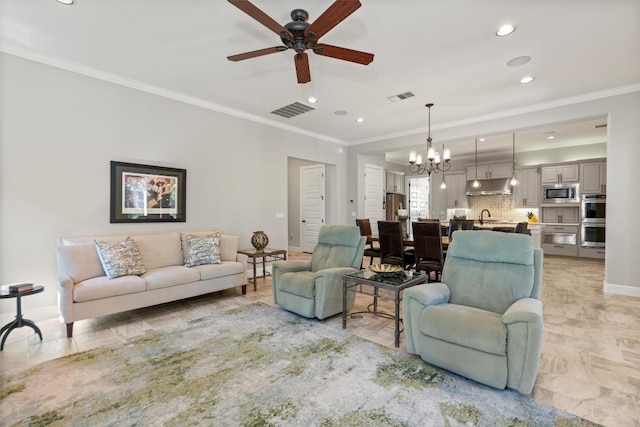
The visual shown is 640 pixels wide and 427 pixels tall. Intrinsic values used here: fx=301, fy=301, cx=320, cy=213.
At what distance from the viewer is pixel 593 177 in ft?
23.3

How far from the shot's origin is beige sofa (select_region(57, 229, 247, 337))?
9.88ft

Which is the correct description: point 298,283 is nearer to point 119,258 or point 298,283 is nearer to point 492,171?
point 119,258

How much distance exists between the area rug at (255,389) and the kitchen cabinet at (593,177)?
739 centimetres

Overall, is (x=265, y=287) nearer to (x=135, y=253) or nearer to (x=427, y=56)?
(x=135, y=253)

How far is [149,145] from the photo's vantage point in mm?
4191

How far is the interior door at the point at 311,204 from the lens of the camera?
758 centimetres

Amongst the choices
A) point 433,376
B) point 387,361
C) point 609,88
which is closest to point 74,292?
point 387,361

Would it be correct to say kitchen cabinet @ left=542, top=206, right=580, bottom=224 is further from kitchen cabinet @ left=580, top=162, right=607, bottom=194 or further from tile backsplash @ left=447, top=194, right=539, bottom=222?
kitchen cabinet @ left=580, top=162, right=607, bottom=194

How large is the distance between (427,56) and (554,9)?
3.65 ft

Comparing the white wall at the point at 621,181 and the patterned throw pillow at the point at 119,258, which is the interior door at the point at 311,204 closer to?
the patterned throw pillow at the point at 119,258

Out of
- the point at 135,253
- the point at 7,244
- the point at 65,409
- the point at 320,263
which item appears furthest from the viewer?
the point at 320,263

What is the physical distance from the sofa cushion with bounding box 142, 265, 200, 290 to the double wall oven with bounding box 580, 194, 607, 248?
8.56 metres

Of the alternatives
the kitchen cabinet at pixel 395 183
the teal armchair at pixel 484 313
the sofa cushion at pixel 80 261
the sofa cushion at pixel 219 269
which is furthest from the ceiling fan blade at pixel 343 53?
the kitchen cabinet at pixel 395 183

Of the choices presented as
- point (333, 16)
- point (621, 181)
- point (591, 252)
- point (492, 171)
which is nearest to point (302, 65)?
point (333, 16)
